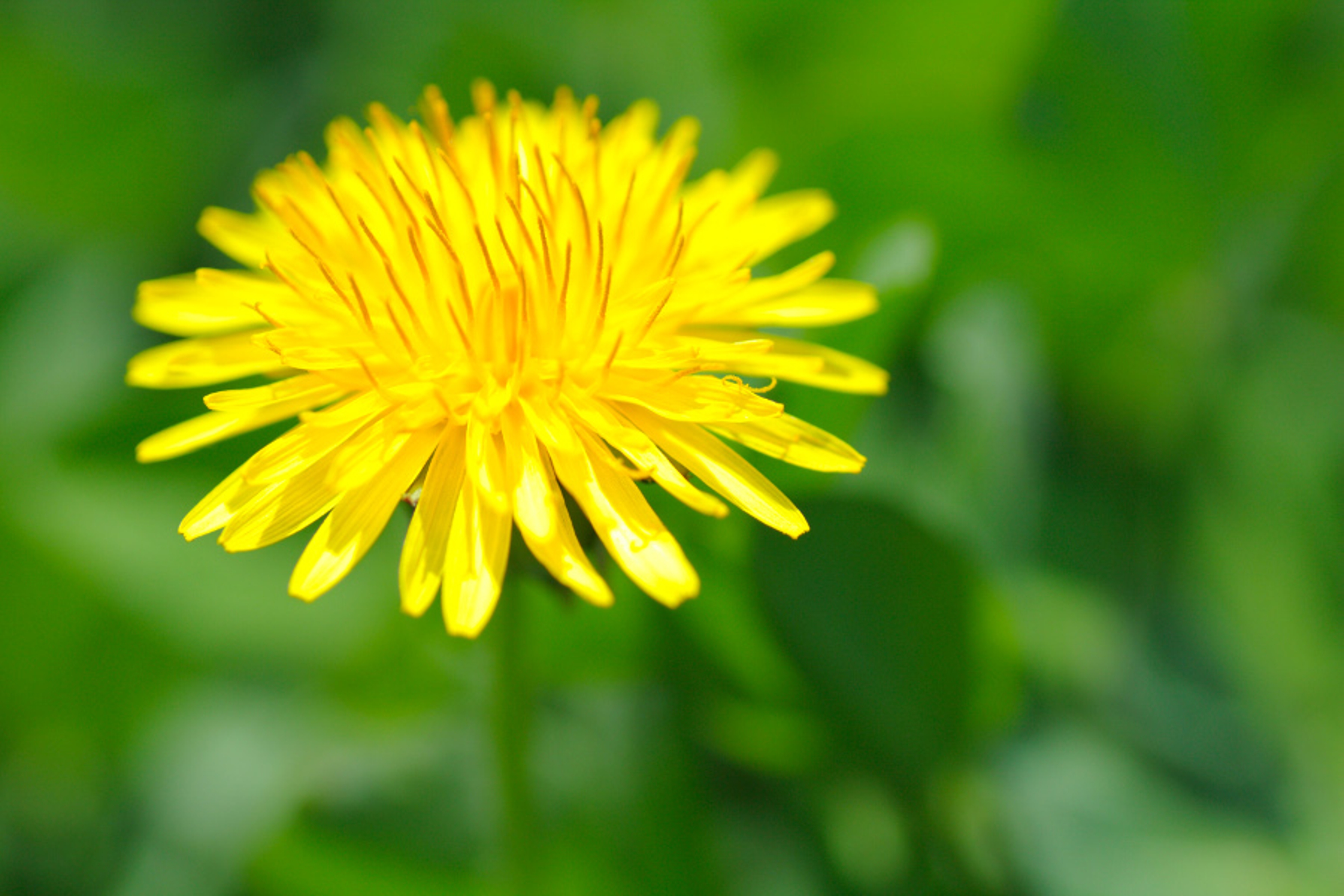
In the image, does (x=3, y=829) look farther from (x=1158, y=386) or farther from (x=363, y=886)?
(x=1158, y=386)

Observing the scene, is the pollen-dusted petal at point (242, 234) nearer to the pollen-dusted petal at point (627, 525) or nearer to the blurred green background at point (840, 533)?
the blurred green background at point (840, 533)

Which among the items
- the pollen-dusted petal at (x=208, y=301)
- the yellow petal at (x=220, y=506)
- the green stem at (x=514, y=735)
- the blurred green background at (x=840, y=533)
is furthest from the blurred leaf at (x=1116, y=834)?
the pollen-dusted petal at (x=208, y=301)

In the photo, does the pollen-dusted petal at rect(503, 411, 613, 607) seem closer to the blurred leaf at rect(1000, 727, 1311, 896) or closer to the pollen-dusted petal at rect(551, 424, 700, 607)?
the pollen-dusted petal at rect(551, 424, 700, 607)

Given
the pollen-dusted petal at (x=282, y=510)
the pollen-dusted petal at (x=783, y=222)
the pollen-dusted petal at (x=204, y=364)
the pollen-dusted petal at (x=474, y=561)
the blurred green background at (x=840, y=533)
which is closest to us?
the pollen-dusted petal at (x=474, y=561)

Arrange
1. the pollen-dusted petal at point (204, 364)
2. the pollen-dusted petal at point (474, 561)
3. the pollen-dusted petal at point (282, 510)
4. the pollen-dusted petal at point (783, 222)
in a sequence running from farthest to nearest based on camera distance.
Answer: the pollen-dusted petal at point (783, 222) → the pollen-dusted petal at point (204, 364) → the pollen-dusted petal at point (282, 510) → the pollen-dusted petal at point (474, 561)

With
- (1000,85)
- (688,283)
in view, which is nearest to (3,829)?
(688,283)

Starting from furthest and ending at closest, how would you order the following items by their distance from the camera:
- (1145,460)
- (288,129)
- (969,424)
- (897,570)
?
(288,129) < (1145,460) < (969,424) < (897,570)

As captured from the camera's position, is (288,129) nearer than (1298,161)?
No
